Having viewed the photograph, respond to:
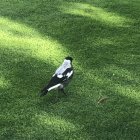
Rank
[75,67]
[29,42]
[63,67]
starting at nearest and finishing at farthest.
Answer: [63,67] < [75,67] < [29,42]

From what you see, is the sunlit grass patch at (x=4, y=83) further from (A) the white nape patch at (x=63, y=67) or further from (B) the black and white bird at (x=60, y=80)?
(A) the white nape patch at (x=63, y=67)

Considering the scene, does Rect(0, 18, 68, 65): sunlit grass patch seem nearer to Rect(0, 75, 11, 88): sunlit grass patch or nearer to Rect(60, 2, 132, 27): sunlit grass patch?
Rect(0, 75, 11, 88): sunlit grass patch

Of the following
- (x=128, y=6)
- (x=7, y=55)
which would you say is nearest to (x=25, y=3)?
(x=128, y=6)

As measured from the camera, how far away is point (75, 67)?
45.8ft

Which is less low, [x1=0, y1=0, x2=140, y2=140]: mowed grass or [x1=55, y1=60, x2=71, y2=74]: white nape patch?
[x1=55, y1=60, x2=71, y2=74]: white nape patch

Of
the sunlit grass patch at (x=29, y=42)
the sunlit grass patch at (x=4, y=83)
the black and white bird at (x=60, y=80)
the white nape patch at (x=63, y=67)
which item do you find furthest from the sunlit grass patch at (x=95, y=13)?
the black and white bird at (x=60, y=80)

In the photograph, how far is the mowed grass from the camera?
1071 cm

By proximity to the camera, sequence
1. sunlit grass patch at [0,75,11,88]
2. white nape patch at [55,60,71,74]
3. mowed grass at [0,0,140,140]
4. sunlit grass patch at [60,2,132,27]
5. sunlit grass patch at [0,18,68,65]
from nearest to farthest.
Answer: mowed grass at [0,0,140,140], white nape patch at [55,60,71,74], sunlit grass patch at [0,75,11,88], sunlit grass patch at [0,18,68,65], sunlit grass patch at [60,2,132,27]

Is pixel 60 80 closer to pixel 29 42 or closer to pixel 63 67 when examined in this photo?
pixel 63 67

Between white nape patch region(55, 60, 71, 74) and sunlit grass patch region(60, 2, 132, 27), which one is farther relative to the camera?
sunlit grass patch region(60, 2, 132, 27)

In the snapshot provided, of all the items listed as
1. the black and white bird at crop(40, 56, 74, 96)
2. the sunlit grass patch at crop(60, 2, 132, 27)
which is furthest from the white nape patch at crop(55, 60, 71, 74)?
the sunlit grass patch at crop(60, 2, 132, 27)

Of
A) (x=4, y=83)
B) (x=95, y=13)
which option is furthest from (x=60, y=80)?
(x=95, y=13)

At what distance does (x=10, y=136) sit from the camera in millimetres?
10297

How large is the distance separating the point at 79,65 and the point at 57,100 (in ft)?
7.93
